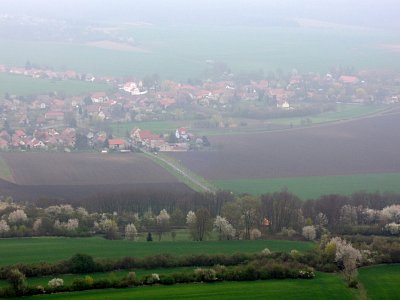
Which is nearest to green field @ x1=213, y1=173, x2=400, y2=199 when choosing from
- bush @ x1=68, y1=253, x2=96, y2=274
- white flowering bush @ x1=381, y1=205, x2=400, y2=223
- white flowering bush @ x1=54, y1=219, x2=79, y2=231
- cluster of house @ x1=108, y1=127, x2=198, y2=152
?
white flowering bush @ x1=381, y1=205, x2=400, y2=223

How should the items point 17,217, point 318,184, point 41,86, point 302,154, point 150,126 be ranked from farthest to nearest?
point 41,86
point 150,126
point 302,154
point 318,184
point 17,217

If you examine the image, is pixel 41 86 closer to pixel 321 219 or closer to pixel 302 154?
pixel 302 154

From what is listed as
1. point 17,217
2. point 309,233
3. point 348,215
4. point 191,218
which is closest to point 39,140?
point 17,217

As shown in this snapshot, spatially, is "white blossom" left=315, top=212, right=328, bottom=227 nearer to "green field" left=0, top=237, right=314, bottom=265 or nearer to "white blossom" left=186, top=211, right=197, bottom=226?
"green field" left=0, top=237, right=314, bottom=265

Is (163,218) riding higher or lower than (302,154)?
lower

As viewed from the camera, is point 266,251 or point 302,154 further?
point 302,154

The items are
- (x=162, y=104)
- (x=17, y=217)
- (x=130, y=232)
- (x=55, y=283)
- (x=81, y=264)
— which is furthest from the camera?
(x=162, y=104)

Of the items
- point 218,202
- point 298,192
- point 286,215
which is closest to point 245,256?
point 286,215
